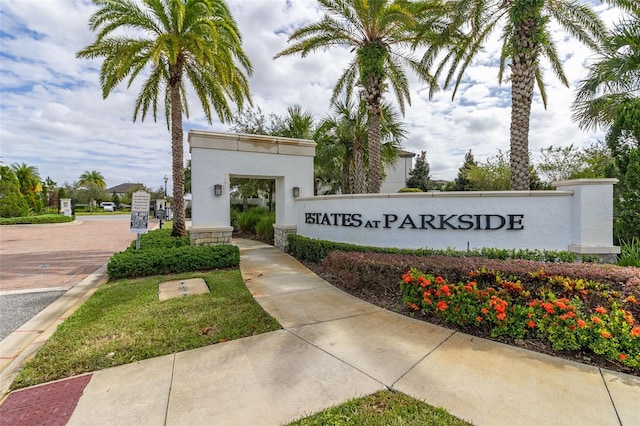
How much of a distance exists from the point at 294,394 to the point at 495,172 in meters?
21.9

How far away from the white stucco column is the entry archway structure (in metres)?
7.95

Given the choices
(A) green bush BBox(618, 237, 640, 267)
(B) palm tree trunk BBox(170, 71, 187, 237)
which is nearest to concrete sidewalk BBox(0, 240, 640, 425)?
(A) green bush BBox(618, 237, 640, 267)

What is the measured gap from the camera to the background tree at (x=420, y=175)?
34950 mm

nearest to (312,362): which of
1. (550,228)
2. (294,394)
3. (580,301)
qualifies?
(294,394)

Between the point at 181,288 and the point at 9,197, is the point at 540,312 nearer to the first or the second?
the point at 181,288

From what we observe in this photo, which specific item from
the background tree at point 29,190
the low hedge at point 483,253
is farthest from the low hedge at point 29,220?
the low hedge at point 483,253

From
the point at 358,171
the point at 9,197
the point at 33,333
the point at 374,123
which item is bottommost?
the point at 33,333

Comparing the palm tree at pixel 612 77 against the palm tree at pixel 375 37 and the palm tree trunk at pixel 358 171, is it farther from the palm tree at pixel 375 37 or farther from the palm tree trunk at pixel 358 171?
the palm tree trunk at pixel 358 171

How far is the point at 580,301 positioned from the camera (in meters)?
3.97

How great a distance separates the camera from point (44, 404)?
295 cm

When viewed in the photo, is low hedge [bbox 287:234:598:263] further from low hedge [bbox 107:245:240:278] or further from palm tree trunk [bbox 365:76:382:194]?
palm tree trunk [bbox 365:76:382:194]

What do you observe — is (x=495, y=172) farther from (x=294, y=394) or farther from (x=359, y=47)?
(x=294, y=394)

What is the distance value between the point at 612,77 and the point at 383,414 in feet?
34.9

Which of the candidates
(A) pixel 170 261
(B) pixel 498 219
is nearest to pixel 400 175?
(B) pixel 498 219
